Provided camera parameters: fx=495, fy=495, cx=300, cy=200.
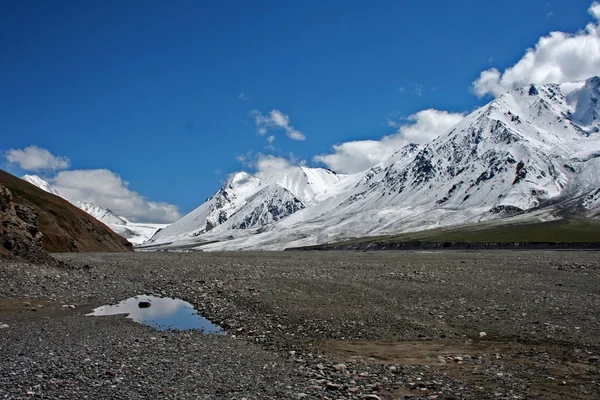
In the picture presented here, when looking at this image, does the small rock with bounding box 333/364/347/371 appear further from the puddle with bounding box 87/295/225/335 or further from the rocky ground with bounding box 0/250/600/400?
the puddle with bounding box 87/295/225/335

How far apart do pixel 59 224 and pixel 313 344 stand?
80.9 meters

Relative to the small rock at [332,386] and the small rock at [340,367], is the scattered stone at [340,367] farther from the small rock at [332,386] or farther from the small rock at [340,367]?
the small rock at [332,386]

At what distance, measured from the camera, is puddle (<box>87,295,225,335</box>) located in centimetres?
2228

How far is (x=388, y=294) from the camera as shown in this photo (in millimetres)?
29656

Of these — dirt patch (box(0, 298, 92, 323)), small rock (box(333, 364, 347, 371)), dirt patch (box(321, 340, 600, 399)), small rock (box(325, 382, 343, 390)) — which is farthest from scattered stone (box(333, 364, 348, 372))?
dirt patch (box(0, 298, 92, 323))

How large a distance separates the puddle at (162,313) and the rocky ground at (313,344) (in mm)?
828

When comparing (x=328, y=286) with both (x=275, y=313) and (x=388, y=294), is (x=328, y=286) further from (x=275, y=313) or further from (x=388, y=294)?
(x=275, y=313)

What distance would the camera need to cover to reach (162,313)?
Result: 25906mm

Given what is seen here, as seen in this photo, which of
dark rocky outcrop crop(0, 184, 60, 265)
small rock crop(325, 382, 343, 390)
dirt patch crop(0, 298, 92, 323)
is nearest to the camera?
small rock crop(325, 382, 343, 390)

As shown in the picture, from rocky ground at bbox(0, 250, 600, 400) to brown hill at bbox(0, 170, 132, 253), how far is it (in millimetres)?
48052

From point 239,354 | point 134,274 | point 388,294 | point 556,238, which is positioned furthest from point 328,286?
point 556,238

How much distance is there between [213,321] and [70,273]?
66.8 feet

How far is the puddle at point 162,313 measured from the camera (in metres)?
22.3

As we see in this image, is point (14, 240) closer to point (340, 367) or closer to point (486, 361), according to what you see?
point (340, 367)
